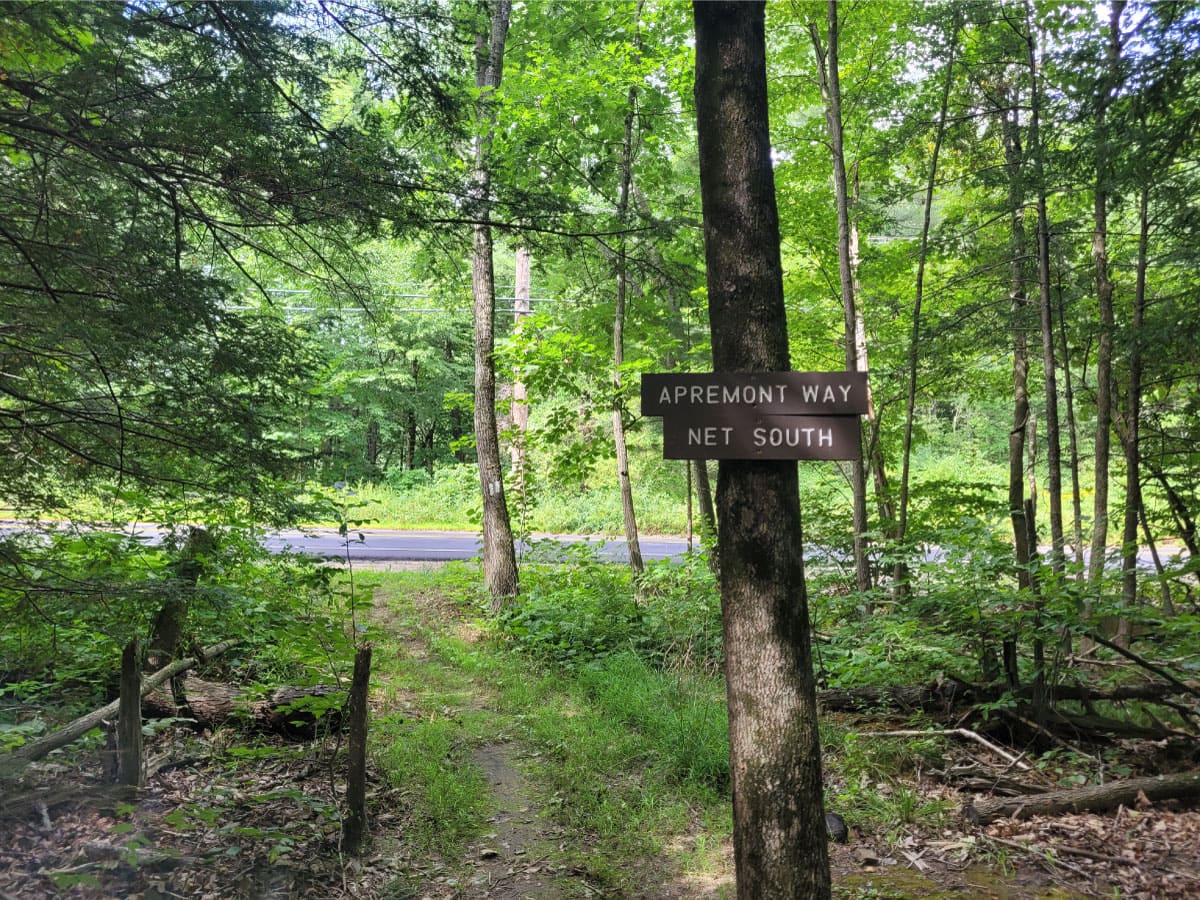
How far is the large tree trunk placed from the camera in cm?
264

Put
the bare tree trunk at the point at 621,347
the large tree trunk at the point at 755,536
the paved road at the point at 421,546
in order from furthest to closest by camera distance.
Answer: the paved road at the point at 421,546
the bare tree trunk at the point at 621,347
the large tree trunk at the point at 755,536

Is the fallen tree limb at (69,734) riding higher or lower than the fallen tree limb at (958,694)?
higher

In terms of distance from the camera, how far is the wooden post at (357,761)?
12.6ft

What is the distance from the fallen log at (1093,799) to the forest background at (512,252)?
0.92 meters

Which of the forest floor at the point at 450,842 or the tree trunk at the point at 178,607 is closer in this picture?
the forest floor at the point at 450,842

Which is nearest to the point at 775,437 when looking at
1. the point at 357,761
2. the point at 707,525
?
the point at 357,761

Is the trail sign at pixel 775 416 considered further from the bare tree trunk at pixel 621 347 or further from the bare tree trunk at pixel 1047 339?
the bare tree trunk at pixel 621 347

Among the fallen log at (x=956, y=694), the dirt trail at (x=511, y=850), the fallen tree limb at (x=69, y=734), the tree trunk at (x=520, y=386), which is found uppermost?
the tree trunk at (x=520, y=386)

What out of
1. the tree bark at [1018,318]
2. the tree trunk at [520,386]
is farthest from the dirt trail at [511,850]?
the tree bark at [1018,318]

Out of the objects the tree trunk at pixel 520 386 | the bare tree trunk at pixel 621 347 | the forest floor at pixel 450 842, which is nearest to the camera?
the forest floor at pixel 450 842

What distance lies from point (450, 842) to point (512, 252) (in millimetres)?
4141

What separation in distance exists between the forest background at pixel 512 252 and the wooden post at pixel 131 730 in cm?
43

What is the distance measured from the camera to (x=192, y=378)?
3994 millimetres

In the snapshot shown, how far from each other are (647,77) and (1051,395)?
242 inches
